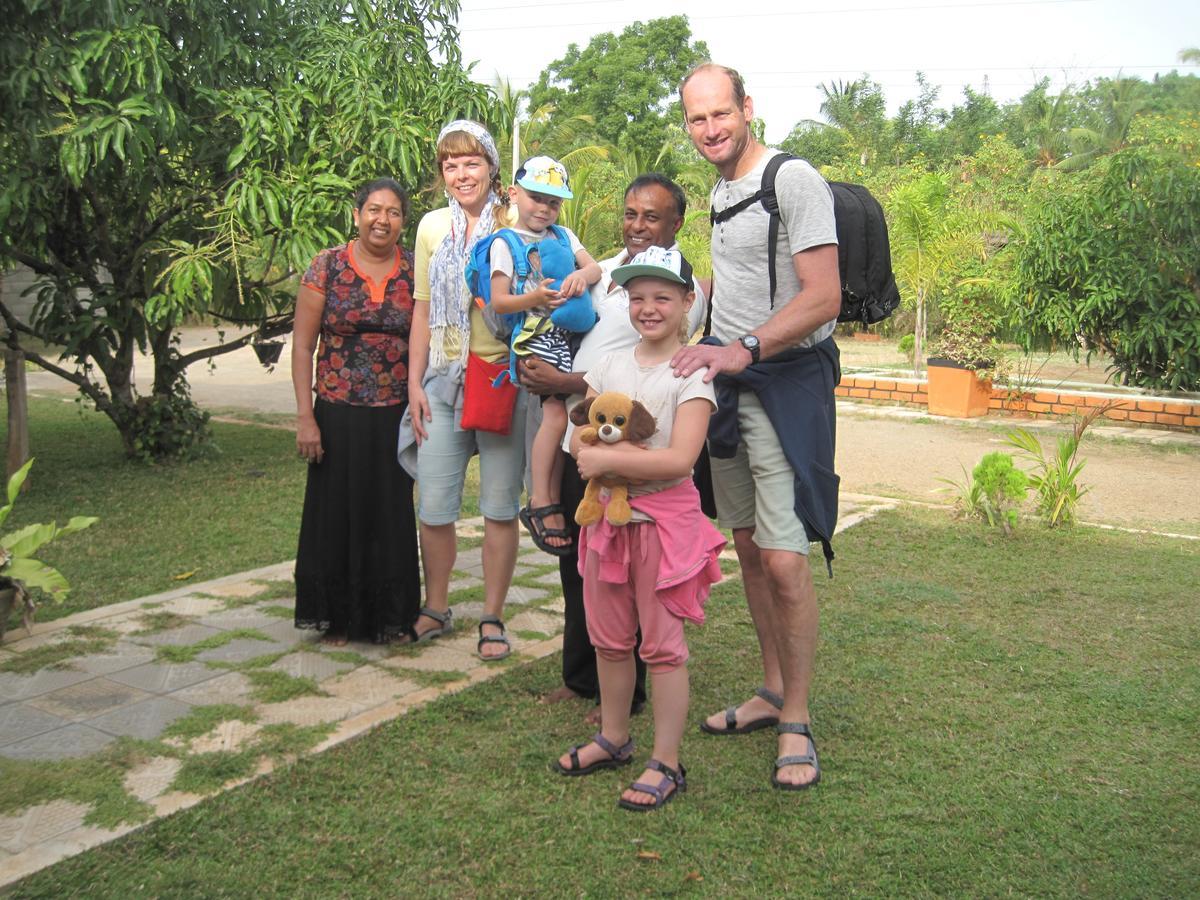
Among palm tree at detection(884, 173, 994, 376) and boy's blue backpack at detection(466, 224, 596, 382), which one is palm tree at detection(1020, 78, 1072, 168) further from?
boy's blue backpack at detection(466, 224, 596, 382)

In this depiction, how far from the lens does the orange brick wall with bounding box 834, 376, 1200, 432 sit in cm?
1186

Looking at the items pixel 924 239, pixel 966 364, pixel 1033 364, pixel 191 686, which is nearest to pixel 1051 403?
pixel 966 364

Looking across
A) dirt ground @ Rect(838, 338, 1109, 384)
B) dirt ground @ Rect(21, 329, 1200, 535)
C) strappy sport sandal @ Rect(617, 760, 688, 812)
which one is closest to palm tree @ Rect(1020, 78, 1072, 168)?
dirt ground @ Rect(838, 338, 1109, 384)

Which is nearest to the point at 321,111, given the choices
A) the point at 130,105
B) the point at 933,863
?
the point at 130,105

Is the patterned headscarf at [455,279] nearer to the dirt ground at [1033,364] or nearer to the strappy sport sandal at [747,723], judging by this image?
the strappy sport sandal at [747,723]

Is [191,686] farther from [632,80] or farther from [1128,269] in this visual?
[632,80]

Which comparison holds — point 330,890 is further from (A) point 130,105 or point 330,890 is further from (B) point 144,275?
(B) point 144,275

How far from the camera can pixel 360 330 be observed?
4441 mm

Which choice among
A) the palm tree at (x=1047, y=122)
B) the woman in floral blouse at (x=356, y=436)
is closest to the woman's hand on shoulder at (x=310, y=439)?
the woman in floral blouse at (x=356, y=436)

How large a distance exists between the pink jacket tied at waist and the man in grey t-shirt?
294 millimetres

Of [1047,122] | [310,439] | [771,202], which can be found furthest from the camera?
[1047,122]

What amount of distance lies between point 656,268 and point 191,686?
7.51 ft

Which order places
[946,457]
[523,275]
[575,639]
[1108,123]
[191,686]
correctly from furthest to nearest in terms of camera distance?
[1108,123], [946,457], [191,686], [575,639], [523,275]

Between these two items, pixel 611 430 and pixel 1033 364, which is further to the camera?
pixel 1033 364
